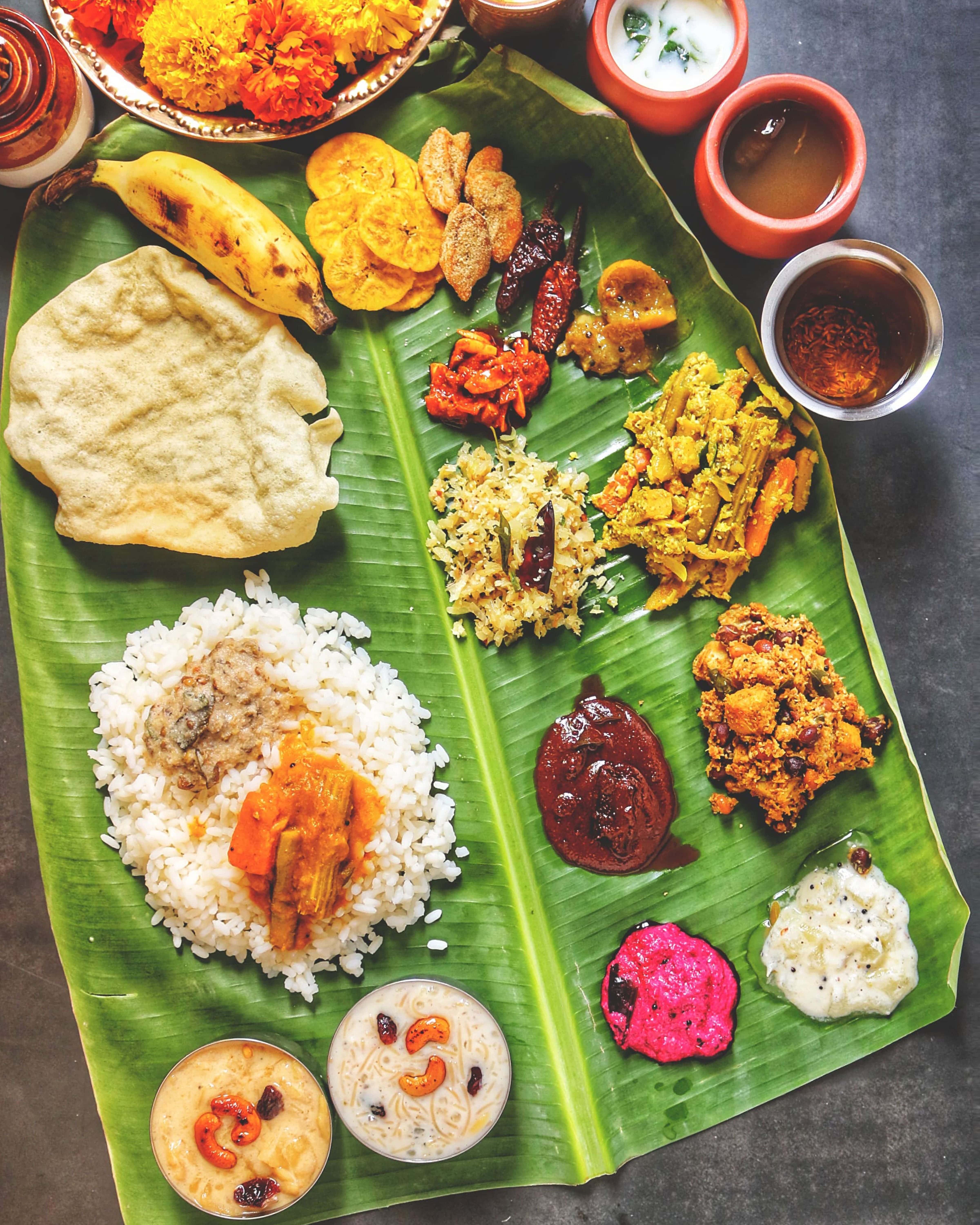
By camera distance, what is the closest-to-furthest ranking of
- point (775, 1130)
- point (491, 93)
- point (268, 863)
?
point (268, 863), point (491, 93), point (775, 1130)

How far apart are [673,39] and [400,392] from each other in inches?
62.1

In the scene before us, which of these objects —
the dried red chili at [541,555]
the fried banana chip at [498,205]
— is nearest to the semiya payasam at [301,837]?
the dried red chili at [541,555]

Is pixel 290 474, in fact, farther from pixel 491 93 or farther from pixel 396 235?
pixel 491 93

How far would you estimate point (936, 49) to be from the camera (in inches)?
128

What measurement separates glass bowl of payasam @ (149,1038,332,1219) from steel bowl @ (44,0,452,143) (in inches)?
131

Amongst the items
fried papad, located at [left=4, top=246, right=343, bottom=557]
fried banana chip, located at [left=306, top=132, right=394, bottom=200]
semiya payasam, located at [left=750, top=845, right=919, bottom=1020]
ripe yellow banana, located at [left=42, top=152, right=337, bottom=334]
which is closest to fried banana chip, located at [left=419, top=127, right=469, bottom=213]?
fried banana chip, located at [left=306, top=132, right=394, bottom=200]

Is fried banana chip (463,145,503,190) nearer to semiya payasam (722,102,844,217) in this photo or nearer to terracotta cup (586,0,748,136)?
terracotta cup (586,0,748,136)

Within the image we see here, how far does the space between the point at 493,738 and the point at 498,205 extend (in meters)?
2.07

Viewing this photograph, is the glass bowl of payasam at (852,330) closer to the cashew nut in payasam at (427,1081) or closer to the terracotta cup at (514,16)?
the terracotta cup at (514,16)

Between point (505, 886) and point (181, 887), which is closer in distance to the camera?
point (181, 887)

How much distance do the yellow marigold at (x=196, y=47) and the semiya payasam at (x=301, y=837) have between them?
2396mm

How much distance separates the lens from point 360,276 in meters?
3.11

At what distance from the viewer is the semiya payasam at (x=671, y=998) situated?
3002 millimetres

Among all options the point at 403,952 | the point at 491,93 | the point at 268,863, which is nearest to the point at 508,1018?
the point at 403,952
